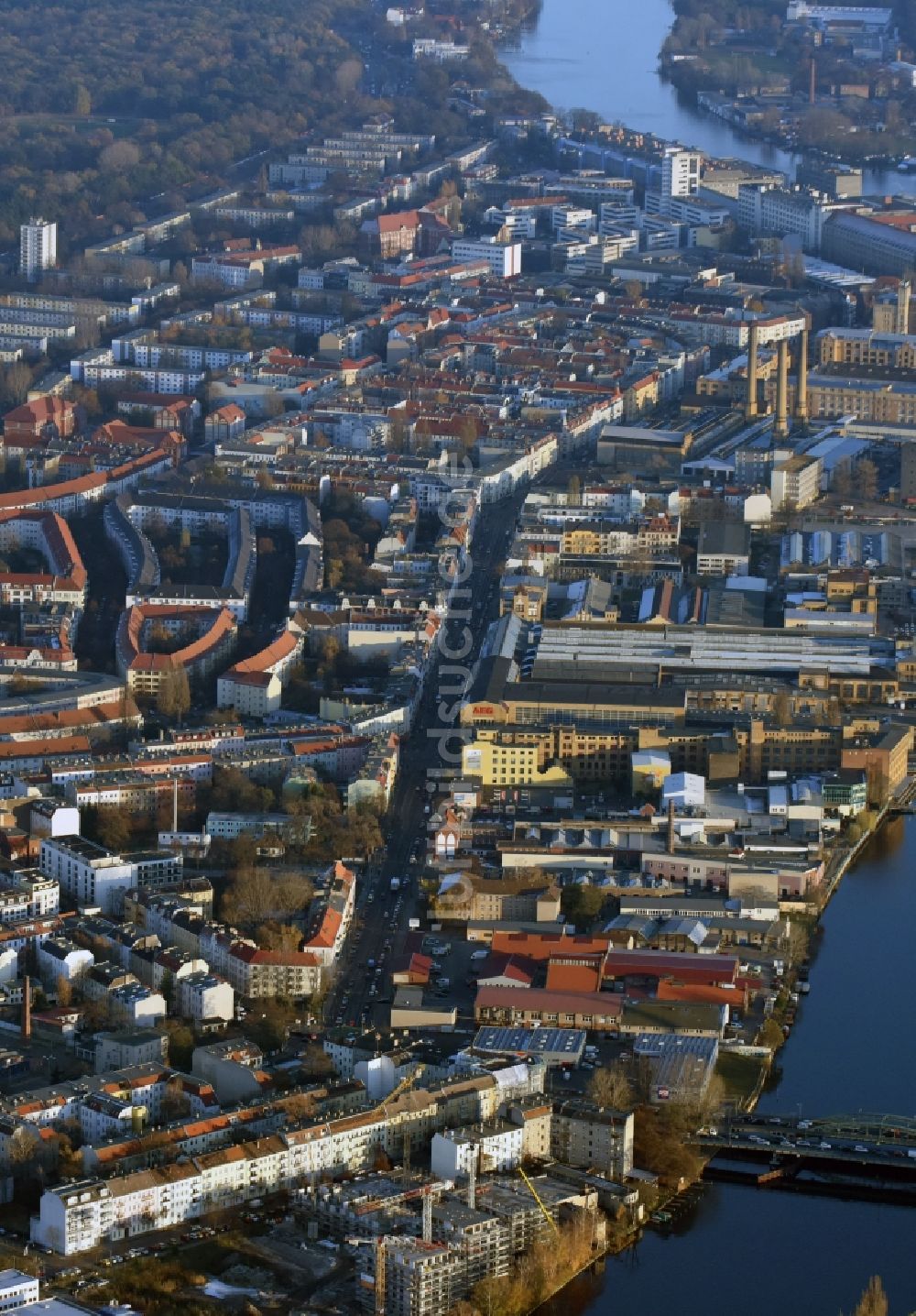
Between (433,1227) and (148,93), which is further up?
(148,93)

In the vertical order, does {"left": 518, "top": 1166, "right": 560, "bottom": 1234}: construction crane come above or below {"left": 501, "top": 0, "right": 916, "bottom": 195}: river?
below

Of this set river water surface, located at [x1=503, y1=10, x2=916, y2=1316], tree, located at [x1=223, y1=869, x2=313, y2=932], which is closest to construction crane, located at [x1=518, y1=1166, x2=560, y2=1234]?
river water surface, located at [x1=503, y1=10, x2=916, y2=1316]

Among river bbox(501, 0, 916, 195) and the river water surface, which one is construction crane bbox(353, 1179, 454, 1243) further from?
river bbox(501, 0, 916, 195)

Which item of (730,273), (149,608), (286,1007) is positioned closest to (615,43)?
(730,273)

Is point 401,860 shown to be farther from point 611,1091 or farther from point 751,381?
point 751,381

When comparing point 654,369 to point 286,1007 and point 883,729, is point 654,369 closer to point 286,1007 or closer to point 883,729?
point 883,729

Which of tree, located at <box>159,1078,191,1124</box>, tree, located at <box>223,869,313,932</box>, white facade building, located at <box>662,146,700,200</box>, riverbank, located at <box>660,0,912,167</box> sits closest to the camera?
tree, located at <box>159,1078,191,1124</box>

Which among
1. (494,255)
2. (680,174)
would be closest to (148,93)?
(680,174)
